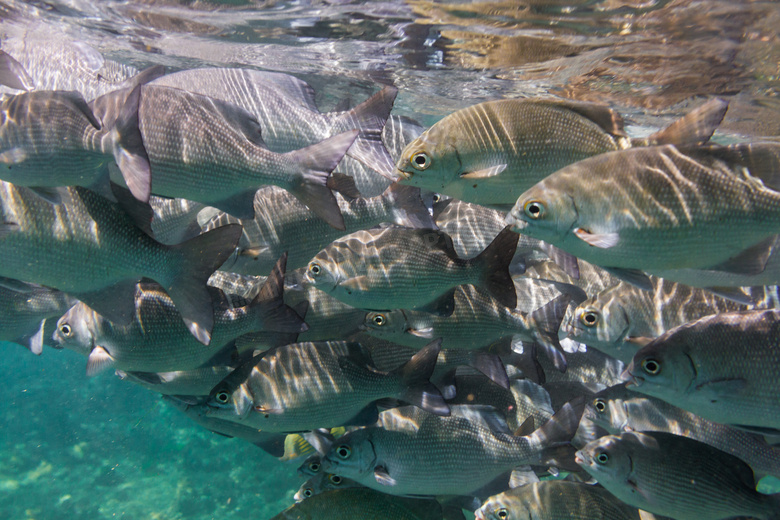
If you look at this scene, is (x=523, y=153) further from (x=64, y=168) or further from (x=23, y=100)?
(x=23, y=100)

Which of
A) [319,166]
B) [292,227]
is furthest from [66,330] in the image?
[319,166]

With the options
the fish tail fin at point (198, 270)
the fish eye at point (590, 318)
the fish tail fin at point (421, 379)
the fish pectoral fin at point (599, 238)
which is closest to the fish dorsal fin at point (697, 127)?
the fish pectoral fin at point (599, 238)

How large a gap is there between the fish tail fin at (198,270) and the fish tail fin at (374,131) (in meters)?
1.43

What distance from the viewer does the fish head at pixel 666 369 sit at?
231 cm

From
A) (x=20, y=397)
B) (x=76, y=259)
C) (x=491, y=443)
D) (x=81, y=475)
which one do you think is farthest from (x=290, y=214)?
(x=20, y=397)

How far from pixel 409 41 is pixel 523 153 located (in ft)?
22.7

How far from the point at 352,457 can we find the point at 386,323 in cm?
108

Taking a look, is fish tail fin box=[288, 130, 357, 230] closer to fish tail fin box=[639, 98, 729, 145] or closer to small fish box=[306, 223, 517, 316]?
small fish box=[306, 223, 517, 316]

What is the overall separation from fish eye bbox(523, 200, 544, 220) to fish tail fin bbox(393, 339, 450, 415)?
1524 millimetres

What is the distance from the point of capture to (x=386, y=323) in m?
3.49

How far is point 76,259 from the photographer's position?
105 inches

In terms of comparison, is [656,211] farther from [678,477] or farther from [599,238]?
[678,477]

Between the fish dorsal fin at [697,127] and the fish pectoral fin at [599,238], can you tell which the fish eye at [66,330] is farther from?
the fish dorsal fin at [697,127]

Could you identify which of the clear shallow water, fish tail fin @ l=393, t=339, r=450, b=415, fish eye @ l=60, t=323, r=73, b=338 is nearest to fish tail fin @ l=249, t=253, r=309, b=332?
fish tail fin @ l=393, t=339, r=450, b=415
